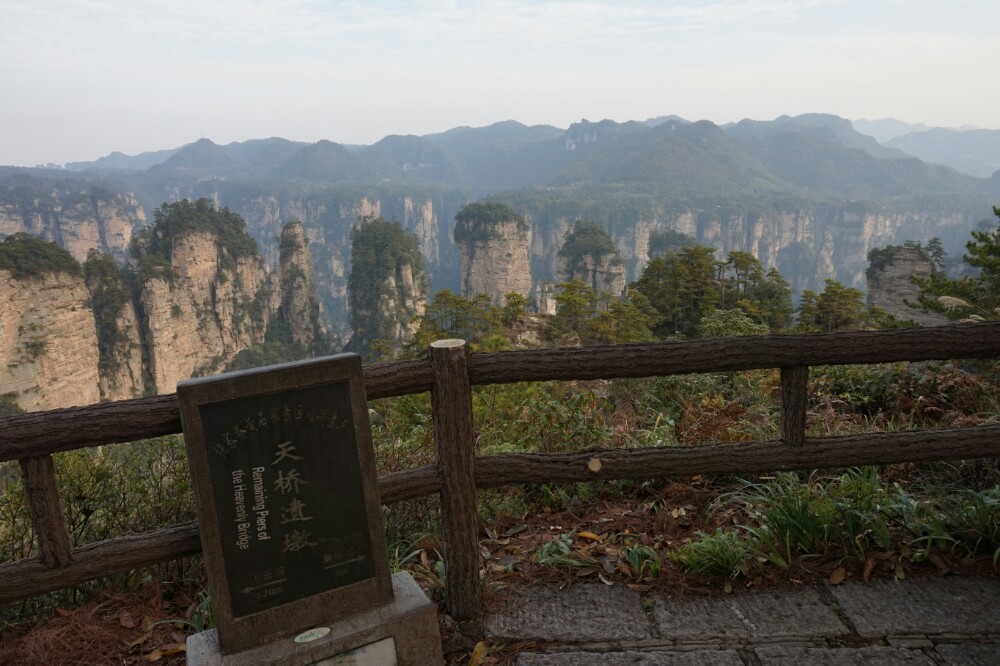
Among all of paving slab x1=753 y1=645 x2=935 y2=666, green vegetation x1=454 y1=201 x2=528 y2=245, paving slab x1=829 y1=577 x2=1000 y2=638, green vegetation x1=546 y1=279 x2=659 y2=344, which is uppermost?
paving slab x1=829 y1=577 x2=1000 y2=638

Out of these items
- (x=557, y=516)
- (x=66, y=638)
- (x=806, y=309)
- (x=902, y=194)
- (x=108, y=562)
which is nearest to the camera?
(x=108, y=562)

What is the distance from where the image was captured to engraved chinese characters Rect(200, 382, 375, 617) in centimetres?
197

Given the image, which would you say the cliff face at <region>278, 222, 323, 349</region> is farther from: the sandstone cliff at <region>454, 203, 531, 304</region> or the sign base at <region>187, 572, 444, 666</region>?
the sign base at <region>187, 572, 444, 666</region>

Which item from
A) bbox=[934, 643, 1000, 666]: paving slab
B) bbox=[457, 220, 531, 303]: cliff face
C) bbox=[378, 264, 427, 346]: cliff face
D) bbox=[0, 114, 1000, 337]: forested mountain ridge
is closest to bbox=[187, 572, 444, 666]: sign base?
bbox=[934, 643, 1000, 666]: paving slab

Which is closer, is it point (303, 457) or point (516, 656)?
point (303, 457)

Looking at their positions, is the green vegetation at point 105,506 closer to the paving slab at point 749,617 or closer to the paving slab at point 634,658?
the paving slab at point 634,658

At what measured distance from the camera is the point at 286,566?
2049mm

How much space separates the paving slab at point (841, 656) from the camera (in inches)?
85.2

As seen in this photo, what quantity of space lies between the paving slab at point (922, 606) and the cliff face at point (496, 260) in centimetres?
6949

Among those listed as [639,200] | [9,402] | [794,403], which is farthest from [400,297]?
[639,200]

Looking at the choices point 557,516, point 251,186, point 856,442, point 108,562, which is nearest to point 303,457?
point 108,562

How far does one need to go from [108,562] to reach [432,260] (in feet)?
461

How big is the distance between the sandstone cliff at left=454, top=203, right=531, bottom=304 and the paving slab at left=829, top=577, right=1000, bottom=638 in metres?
69.5

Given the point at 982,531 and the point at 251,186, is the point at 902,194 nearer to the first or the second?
the point at 251,186
